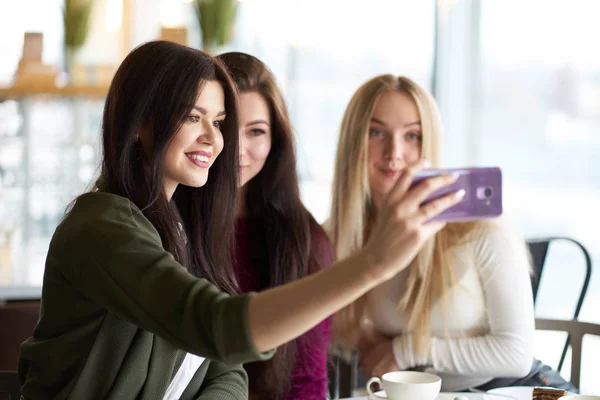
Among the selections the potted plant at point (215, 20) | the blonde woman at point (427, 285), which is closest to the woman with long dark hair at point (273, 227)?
the blonde woman at point (427, 285)

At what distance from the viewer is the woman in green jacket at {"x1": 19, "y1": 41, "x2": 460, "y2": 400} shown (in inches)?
41.8

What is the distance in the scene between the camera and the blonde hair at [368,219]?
226cm

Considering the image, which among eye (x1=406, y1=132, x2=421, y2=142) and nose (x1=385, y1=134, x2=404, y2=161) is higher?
eye (x1=406, y1=132, x2=421, y2=142)

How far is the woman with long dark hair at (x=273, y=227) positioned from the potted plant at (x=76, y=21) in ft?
8.70

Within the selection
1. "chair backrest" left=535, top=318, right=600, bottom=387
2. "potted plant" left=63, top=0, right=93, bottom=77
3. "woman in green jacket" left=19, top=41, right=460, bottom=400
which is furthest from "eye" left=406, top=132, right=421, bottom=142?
"potted plant" left=63, top=0, right=93, bottom=77

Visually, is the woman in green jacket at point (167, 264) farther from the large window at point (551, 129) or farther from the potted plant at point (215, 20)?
the potted plant at point (215, 20)

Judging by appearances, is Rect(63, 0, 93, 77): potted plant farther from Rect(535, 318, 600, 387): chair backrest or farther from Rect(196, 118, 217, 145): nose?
Rect(196, 118, 217, 145): nose

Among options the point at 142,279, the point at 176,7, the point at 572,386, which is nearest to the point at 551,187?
the point at 572,386

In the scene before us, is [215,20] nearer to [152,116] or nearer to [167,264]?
[152,116]

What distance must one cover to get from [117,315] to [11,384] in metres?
0.49

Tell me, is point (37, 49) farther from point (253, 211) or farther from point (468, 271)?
point (468, 271)

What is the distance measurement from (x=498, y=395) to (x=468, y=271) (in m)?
0.68

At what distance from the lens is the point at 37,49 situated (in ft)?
15.1

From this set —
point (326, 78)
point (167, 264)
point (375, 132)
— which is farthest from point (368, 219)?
point (326, 78)
